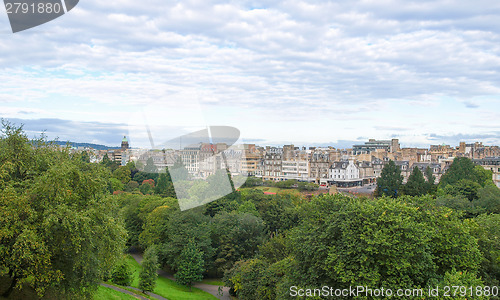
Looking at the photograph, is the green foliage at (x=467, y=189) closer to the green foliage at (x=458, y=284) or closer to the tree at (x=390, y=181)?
the tree at (x=390, y=181)

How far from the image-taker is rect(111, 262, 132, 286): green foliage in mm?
25141

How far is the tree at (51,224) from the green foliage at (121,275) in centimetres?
882

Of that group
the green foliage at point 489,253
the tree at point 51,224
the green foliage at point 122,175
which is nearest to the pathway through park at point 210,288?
the tree at point 51,224

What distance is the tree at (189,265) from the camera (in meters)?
29.7

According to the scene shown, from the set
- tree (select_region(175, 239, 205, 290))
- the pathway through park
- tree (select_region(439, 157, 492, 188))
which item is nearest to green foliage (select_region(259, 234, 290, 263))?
the pathway through park

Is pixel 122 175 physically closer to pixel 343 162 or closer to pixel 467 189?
pixel 343 162

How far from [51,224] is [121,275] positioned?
13803 mm

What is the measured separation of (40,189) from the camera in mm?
13805

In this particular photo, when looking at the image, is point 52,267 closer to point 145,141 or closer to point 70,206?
point 70,206

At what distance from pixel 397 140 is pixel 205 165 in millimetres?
107978

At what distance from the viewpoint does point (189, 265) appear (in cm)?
2969

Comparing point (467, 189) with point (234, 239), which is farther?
point (467, 189)

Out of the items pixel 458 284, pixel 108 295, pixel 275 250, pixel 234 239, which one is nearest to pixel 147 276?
pixel 108 295

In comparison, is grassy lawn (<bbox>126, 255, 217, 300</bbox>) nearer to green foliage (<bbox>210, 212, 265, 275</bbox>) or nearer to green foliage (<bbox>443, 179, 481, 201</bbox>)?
green foliage (<bbox>210, 212, 265, 275</bbox>)
